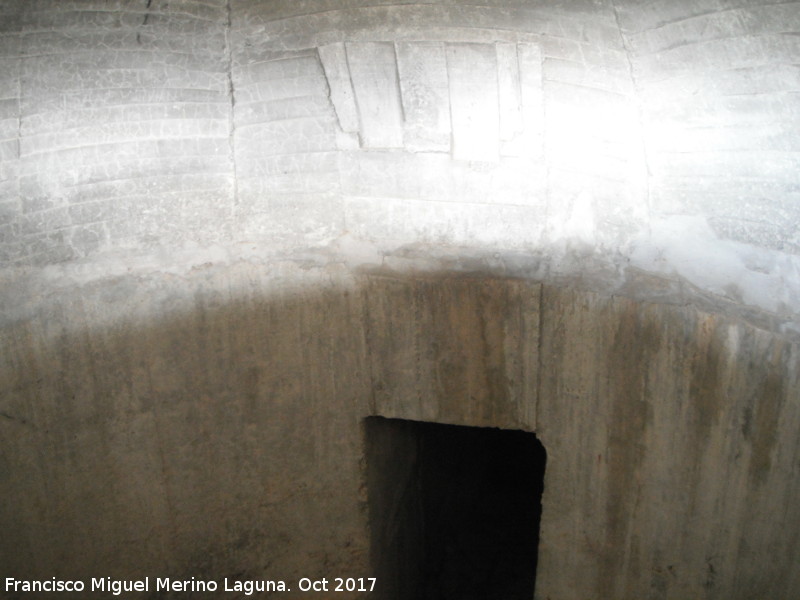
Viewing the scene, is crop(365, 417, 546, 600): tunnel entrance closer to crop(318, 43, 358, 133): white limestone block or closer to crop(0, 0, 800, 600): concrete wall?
crop(0, 0, 800, 600): concrete wall

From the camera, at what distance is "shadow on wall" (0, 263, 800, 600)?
2506mm

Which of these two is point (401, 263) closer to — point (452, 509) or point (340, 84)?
point (340, 84)

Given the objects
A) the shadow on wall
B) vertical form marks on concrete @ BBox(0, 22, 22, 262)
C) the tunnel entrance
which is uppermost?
vertical form marks on concrete @ BBox(0, 22, 22, 262)

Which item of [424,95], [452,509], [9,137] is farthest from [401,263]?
[452,509]

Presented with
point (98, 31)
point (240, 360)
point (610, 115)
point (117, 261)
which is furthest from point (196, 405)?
point (610, 115)

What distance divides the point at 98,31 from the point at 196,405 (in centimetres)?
141

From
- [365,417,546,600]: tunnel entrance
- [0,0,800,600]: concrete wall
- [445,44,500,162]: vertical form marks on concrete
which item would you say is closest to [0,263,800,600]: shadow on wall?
[0,0,800,600]: concrete wall

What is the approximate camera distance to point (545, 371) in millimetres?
2693

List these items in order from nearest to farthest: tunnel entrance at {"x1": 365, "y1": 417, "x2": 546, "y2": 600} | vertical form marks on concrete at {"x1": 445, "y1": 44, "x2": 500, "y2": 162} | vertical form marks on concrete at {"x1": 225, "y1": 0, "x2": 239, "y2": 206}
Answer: vertical form marks on concrete at {"x1": 445, "y1": 44, "x2": 500, "y2": 162}
vertical form marks on concrete at {"x1": 225, "y1": 0, "x2": 239, "y2": 206}
tunnel entrance at {"x1": 365, "y1": 417, "x2": 546, "y2": 600}

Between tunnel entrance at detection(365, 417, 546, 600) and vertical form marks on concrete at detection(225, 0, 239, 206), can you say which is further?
tunnel entrance at detection(365, 417, 546, 600)

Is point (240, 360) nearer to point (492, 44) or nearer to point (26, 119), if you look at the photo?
point (26, 119)

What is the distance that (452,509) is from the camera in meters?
4.41

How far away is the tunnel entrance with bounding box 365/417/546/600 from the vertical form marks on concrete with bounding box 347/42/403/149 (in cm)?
111

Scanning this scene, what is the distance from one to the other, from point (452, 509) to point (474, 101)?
8.68ft
